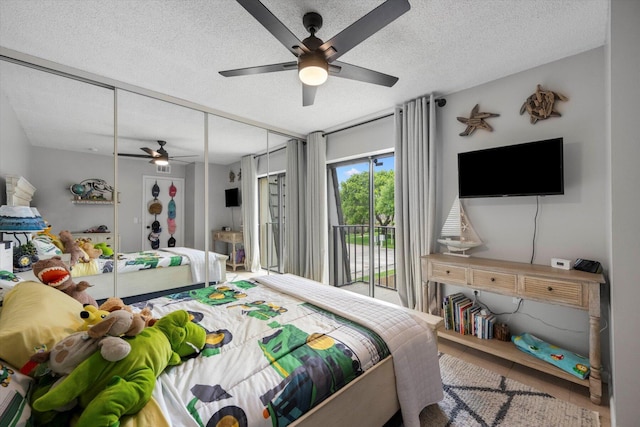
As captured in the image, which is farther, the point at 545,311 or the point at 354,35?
the point at 545,311

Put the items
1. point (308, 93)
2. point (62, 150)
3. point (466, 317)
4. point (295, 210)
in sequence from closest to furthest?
point (308, 93)
point (62, 150)
point (466, 317)
point (295, 210)

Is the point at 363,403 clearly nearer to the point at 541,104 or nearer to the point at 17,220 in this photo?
the point at 17,220

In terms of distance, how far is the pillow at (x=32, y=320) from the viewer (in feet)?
2.81

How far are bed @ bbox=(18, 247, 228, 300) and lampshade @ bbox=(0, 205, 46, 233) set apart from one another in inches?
21.7

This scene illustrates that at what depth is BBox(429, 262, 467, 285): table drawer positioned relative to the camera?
2340 mm

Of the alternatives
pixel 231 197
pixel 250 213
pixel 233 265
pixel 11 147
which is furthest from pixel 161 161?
pixel 233 265

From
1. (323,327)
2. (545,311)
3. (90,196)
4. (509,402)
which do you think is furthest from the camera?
(90,196)

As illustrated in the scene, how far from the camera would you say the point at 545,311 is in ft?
7.42

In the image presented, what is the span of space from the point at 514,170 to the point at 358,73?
160 centimetres

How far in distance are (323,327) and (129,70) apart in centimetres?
264

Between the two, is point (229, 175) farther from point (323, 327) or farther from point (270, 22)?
point (323, 327)

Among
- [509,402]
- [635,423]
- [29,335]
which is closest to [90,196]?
[29,335]

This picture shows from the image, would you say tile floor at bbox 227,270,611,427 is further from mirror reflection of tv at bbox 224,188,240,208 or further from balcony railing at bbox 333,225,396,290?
mirror reflection of tv at bbox 224,188,240,208

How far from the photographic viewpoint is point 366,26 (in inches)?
55.4
